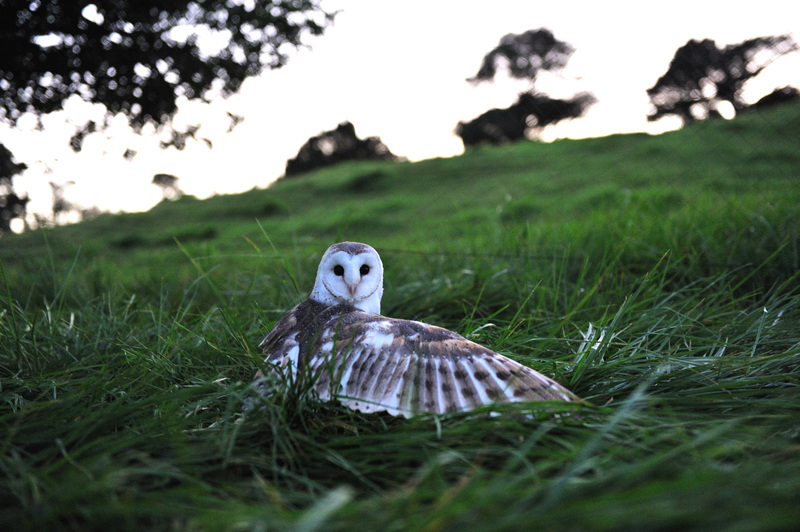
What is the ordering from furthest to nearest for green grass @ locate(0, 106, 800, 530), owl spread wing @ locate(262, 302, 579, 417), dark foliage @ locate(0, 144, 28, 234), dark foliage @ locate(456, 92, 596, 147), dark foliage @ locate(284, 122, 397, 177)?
dark foliage @ locate(284, 122, 397, 177) → dark foliage @ locate(456, 92, 596, 147) → dark foliage @ locate(0, 144, 28, 234) → owl spread wing @ locate(262, 302, 579, 417) → green grass @ locate(0, 106, 800, 530)

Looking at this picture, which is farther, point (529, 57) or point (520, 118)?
point (520, 118)

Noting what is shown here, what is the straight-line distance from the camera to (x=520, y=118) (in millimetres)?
10219

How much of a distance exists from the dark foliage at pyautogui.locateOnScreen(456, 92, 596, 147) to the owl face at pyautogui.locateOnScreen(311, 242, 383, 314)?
3.78m

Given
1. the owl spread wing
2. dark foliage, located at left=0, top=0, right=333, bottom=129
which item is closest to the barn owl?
the owl spread wing

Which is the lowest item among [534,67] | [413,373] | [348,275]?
[413,373]

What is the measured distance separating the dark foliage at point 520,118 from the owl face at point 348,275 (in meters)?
3.78

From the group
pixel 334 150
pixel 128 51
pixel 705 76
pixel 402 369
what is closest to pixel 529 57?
pixel 705 76

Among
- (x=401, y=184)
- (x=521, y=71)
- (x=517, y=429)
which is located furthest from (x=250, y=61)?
(x=401, y=184)

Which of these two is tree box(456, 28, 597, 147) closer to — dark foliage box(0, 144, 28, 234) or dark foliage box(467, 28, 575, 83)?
dark foliage box(467, 28, 575, 83)

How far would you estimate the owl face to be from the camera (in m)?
1.82

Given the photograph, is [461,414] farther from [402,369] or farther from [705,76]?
[705,76]

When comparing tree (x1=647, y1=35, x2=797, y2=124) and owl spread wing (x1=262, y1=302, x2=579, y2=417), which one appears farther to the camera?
tree (x1=647, y1=35, x2=797, y2=124)

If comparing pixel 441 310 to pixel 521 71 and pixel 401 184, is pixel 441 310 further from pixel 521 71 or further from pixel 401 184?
pixel 401 184

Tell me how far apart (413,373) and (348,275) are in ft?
1.67
